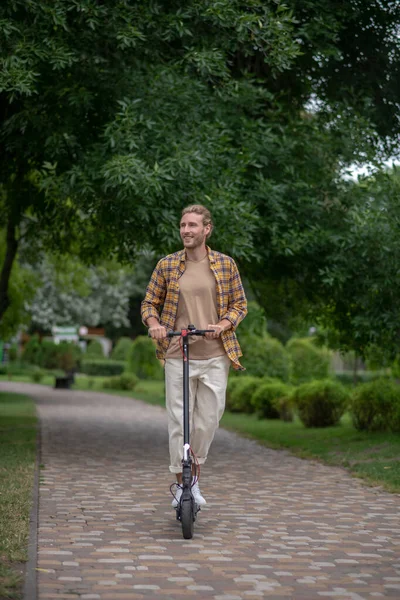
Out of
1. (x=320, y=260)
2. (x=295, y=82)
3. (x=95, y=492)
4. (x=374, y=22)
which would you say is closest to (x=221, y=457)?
(x=320, y=260)

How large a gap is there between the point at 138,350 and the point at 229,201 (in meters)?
35.1

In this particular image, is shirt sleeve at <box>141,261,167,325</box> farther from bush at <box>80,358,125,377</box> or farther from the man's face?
bush at <box>80,358,125,377</box>

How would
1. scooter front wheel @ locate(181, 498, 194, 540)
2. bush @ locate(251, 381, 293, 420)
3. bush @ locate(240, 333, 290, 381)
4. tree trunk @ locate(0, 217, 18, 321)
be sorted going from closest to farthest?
scooter front wheel @ locate(181, 498, 194, 540)
tree trunk @ locate(0, 217, 18, 321)
bush @ locate(251, 381, 293, 420)
bush @ locate(240, 333, 290, 381)

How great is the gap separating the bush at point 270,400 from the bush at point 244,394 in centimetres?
99

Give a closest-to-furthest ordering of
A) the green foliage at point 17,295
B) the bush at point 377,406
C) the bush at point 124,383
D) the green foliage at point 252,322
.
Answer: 1. the green foliage at point 252,322
2. the bush at point 377,406
3. the green foliage at point 17,295
4. the bush at point 124,383

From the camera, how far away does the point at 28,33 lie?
1066 centimetres

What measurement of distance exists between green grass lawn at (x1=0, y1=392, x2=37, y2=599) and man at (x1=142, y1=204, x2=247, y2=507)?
123 cm

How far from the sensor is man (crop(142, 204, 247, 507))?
22.0ft

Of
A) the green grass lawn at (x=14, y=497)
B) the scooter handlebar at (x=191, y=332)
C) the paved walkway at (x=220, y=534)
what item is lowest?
the paved walkway at (x=220, y=534)

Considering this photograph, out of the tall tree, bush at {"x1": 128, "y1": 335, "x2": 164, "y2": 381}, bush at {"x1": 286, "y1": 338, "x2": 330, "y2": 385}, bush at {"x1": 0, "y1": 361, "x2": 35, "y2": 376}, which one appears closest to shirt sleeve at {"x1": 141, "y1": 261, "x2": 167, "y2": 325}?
the tall tree

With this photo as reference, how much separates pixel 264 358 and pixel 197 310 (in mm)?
19330

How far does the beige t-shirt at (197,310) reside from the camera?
265 inches

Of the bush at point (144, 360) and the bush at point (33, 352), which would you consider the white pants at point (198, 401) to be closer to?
the bush at point (144, 360)

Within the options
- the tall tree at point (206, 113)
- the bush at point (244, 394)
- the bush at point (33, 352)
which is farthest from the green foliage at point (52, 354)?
the tall tree at point (206, 113)
